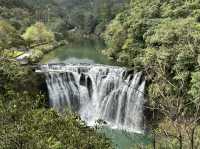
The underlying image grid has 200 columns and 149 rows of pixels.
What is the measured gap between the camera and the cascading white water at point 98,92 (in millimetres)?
19000

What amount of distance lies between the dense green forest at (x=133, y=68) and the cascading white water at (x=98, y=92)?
703 millimetres

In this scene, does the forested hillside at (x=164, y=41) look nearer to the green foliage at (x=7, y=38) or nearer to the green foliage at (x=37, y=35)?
the green foliage at (x=7, y=38)

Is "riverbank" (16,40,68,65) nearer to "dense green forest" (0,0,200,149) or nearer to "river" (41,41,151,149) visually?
"dense green forest" (0,0,200,149)

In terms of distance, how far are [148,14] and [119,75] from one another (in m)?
7.45

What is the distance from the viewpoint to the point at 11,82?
1767 cm

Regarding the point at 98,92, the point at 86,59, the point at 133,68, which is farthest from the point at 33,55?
the point at 133,68

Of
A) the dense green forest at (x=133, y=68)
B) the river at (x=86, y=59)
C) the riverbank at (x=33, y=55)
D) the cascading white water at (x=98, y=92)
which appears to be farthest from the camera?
the riverbank at (x=33, y=55)

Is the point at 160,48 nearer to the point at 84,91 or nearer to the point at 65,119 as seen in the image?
the point at 84,91

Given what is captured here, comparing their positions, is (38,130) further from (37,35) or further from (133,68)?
(37,35)

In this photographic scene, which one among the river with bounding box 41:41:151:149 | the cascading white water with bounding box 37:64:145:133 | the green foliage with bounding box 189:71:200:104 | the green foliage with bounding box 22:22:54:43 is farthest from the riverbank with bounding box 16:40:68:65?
the green foliage with bounding box 189:71:200:104

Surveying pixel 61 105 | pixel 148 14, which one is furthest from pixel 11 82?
pixel 148 14

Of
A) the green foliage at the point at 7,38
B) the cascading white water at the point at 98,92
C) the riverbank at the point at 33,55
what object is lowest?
the cascading white water at the point at 98,92

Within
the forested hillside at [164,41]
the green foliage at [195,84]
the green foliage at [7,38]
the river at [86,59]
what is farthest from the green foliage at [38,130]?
the green foliage at [7,38]

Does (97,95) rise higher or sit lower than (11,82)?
lower
